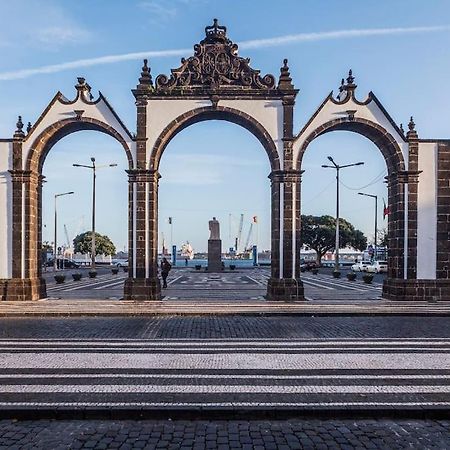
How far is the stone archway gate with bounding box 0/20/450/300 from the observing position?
19.2 meters

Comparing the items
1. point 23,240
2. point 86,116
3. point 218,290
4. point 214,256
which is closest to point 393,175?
point 218,290

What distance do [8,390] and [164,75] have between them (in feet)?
50.0

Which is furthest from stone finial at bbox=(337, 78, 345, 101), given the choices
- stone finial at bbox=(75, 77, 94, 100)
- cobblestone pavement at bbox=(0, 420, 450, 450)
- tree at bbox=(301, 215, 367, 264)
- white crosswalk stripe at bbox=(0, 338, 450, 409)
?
tree at bbox=(301, 215, 367, 264)

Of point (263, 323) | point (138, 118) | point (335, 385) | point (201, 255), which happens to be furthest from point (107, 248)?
point (335, 385)

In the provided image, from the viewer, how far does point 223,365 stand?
8.53 metres

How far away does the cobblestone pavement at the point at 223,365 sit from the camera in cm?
646

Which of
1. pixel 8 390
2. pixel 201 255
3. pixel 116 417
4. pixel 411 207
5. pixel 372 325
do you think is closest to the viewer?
pixel 116 417

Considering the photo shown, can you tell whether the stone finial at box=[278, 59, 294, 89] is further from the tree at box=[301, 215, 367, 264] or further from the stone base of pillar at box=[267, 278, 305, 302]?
the tree at box=[301, 215, 367, 264]

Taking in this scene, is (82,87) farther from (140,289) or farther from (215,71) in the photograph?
(140,289)

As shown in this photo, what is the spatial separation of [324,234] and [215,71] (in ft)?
185

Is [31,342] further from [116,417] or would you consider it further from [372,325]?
[372,325]

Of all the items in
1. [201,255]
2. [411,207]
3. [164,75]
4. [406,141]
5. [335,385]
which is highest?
[164,75]

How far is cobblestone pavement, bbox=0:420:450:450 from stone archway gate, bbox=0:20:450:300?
13342 mm

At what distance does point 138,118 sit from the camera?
768 inches
